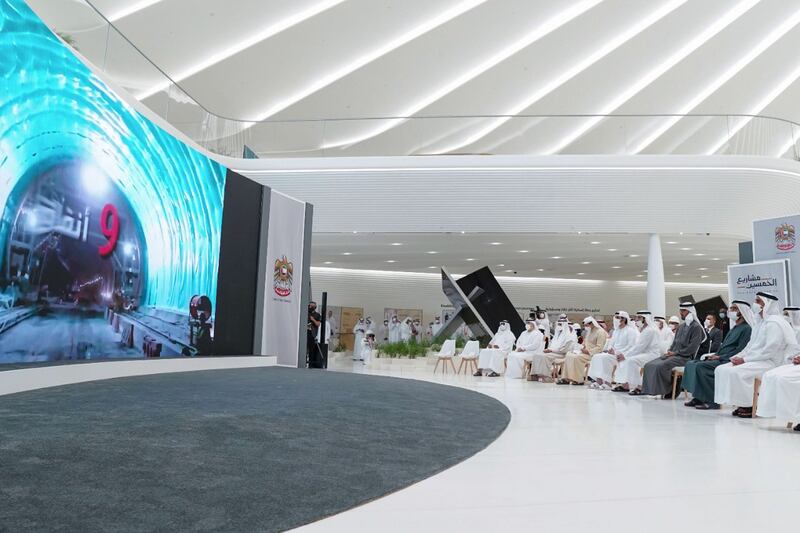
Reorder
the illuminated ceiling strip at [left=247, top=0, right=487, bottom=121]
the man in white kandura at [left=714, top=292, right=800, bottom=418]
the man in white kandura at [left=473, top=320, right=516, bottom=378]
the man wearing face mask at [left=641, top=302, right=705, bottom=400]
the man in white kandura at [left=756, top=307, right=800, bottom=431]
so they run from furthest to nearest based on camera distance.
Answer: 1. the illuminated ceiling strip at [left=247, top=0, right=487, bottom=121]
2. the man in white kandura at [left=473, top=320, right=516, bottom=378]
3. the man wearing face mask at [left=641, top=302, right=705, bottom=400]
4. the man in white kandura at [left=714, top=292, right=800, bottom=418]
5. the man in white kandura at [left=756, top=307, right=800, bottom=431]

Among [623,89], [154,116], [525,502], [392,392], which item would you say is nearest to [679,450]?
[525,502]

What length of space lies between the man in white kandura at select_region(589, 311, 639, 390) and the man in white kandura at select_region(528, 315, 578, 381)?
1625mm

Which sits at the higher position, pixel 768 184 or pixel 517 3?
pixel 517 3

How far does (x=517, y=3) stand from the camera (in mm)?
16531

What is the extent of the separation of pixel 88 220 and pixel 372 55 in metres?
12.7

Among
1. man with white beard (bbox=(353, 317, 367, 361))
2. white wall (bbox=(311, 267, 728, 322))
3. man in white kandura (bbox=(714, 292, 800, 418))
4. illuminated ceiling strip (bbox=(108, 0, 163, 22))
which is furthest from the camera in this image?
white wall (bbox=(311, 267, 728, 322))

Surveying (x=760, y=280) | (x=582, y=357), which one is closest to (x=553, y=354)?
(x=582, y=357)

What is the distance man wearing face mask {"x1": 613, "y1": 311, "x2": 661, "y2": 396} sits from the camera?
906 centimetres

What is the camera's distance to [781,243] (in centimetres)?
920

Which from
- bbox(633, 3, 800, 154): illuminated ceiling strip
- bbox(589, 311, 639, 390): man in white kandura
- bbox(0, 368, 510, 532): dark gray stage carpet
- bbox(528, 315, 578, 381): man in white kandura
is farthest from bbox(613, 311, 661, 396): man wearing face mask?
bbox(633, 3, 800, 154): illuminated ceiling strip

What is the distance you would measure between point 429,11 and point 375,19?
57.5 inches

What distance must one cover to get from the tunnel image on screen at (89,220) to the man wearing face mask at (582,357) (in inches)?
240

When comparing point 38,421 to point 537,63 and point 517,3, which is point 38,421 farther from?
point 537,63

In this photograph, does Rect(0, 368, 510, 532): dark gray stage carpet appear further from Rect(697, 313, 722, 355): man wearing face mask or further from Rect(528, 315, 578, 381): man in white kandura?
Rect(528, 315, 578, 381): man in white kandura
